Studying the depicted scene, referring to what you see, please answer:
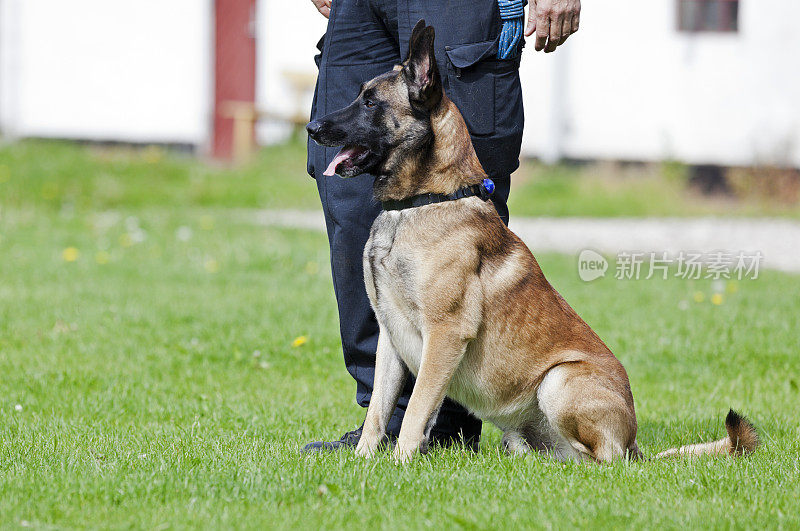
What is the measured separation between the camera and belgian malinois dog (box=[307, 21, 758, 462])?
331cm

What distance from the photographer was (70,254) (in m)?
7.92

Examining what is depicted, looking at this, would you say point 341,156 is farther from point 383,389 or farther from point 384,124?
point 383,389

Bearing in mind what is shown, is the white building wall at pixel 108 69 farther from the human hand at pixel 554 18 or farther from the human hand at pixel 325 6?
the human hand at pixel 554 18

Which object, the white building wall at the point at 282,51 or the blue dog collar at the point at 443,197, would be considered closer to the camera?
the blue dog collar at the point at 443,197

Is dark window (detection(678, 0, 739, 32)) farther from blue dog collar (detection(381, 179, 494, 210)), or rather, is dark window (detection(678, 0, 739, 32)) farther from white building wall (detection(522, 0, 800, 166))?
blue dog collar (detection(381, 179, 494, 210))

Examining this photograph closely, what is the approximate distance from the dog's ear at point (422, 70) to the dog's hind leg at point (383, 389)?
824mm

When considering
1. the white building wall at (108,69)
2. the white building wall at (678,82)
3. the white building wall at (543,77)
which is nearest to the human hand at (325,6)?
the white building wall at (543,77)

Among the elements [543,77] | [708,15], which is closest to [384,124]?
[543,77]

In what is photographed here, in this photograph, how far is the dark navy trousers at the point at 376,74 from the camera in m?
3.46

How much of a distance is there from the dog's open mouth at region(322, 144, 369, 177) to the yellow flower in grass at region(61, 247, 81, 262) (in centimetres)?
497

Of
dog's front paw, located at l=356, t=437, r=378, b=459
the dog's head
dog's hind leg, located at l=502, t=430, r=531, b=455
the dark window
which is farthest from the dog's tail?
the dark window

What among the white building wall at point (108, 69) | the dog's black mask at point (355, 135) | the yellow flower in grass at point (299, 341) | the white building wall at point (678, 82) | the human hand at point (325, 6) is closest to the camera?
the dog's black mask at point (355, 135)

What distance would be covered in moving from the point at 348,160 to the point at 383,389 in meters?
0.84

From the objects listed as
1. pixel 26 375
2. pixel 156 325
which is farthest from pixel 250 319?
pixel 26 375
